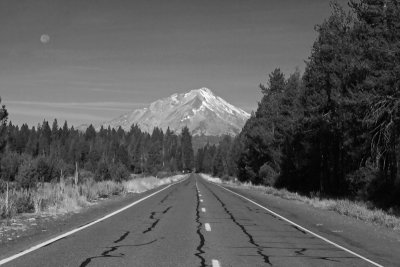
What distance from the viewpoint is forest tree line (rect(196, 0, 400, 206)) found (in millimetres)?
20266

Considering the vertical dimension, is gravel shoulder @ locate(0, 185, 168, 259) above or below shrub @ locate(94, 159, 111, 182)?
below

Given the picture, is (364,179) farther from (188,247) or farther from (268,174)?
(268,174)

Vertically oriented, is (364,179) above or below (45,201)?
above

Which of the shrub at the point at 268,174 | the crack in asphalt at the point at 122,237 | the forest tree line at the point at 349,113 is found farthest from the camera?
the shrub at the point at 268,174

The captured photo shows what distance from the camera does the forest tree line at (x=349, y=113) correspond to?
2027 cm

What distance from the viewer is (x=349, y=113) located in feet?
83.1

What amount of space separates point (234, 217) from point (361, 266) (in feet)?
31.3

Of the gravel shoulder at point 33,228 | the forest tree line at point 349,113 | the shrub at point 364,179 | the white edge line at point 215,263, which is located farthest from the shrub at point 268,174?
the white edge line at point 215,263

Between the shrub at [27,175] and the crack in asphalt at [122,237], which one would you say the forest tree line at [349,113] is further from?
the shrub at [27,175]

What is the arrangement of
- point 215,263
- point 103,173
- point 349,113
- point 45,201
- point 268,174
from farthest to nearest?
point 103,173 → point 268,174 → point 349,113 → point 45,201 → point 215,263

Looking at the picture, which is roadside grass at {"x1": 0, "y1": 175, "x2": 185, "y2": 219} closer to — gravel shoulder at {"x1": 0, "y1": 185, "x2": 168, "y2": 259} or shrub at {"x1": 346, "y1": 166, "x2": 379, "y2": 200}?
gravel shoulder at {"x1": 0, "y1": 185, "x2": 168, "y2": 259}

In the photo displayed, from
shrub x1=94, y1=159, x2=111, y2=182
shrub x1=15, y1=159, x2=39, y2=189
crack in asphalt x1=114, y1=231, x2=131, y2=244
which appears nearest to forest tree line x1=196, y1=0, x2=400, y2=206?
crack in asphalt x1=114, y1=231, x2=131, y2=244

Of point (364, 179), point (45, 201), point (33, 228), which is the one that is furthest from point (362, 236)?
point (364, 179)

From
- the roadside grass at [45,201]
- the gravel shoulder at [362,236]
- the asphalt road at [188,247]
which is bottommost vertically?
the gravel shoulder at [362,236]
